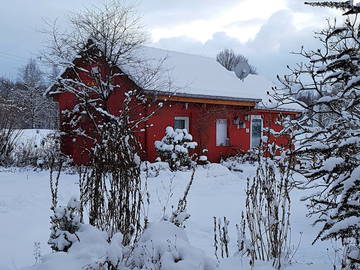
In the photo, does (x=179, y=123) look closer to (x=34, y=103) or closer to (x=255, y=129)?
(x=255, y=129)

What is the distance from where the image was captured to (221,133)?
53.4ft

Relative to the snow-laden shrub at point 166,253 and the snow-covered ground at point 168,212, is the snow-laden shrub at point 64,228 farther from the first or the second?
the snow-covered ground at point 168,212

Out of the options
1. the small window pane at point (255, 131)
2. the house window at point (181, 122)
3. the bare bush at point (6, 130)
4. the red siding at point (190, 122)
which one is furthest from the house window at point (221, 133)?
the bare bush at point (6, 130)

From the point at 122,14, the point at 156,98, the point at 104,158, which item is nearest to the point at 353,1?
the point at 104,158

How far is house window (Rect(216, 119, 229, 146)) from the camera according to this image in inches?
634

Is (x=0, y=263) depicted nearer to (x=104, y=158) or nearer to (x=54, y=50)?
(x=104, y=158)

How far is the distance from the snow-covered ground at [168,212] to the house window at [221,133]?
510cm

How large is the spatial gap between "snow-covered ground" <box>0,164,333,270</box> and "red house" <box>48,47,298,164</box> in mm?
3773

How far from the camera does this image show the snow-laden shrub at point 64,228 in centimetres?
290

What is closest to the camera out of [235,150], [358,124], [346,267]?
[346,267]

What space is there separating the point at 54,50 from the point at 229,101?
7321 mm

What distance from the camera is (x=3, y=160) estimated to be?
13.0 meters

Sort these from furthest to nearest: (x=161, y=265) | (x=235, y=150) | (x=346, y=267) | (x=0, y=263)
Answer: (x=235, y=150) → (x=0, y=263) → (x=346, y=267) → (x=161, y=265)

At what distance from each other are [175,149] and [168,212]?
19.3ft
